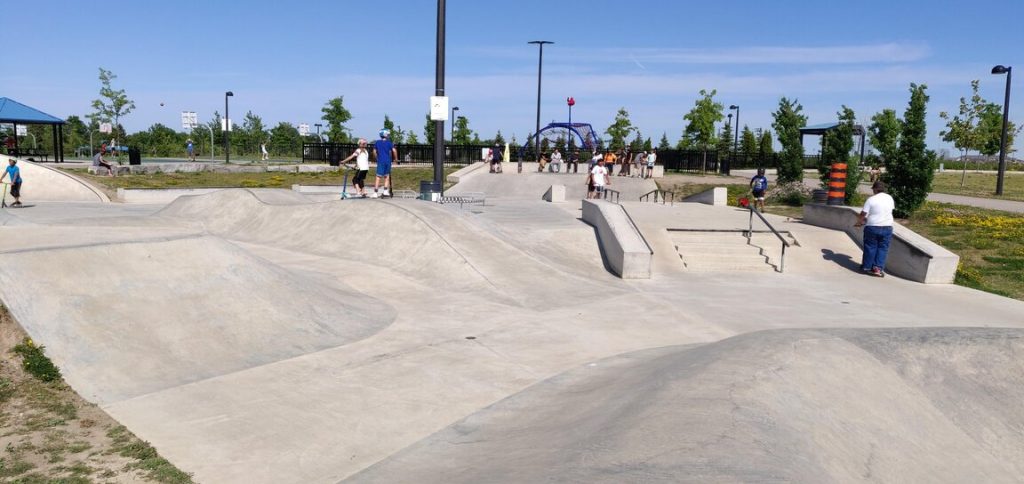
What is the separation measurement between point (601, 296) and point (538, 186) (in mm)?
19040

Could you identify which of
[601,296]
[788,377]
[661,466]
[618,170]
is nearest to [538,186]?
[618,170]

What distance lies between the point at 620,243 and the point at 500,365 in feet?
20.1

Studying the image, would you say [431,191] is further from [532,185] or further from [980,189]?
[980,189]

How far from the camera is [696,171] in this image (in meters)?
41.6

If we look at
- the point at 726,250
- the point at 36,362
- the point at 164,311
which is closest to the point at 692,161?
the point at 726,250

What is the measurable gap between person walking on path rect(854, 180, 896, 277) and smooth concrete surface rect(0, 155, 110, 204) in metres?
21.7

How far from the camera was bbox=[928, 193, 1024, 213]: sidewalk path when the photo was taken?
2225cm

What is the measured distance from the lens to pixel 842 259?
1427 centimetres

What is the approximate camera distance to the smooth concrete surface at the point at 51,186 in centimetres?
2197

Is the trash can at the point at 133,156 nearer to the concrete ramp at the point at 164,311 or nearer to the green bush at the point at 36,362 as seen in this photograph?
the concrete ramp at the point at 164,311

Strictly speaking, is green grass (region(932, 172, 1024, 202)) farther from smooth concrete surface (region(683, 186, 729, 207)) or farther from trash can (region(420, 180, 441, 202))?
trash can (region(420, 180, 441, 202))

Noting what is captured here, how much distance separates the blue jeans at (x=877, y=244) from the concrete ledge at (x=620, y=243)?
165 inches

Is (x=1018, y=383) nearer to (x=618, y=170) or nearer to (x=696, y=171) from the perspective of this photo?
(x=618, y=170)

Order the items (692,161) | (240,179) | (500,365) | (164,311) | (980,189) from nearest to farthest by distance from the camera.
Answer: (500,365) < (164,311) < (240,179) < (980,189) < (692,161)
